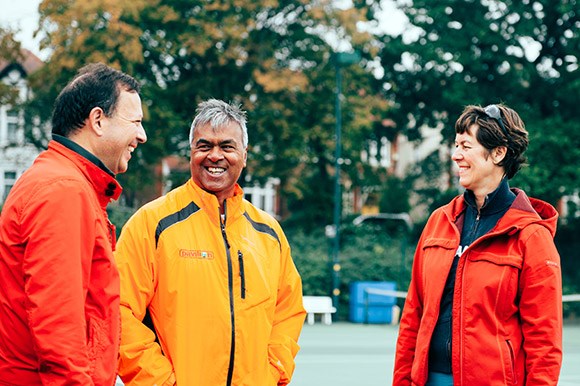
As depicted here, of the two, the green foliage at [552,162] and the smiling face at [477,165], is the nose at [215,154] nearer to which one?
the smiling face at [477,165]

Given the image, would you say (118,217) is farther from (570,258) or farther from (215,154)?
(215,154)

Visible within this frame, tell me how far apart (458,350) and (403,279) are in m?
22.9

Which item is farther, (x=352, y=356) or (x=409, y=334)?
(x=352, y=356)

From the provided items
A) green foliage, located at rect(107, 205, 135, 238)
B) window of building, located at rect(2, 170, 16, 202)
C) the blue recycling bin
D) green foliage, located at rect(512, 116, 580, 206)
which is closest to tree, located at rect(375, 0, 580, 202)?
green foliage, located at rect(512, 116, 580, 206)

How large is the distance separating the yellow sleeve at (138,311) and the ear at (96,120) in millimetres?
966

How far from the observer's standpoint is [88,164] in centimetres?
338

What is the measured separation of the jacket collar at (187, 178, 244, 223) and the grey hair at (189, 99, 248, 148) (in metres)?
0.26

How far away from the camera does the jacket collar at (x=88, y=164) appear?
3367 mm

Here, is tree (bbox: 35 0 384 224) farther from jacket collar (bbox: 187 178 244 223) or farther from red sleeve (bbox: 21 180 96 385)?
red sleeve (bbox: 21 180 96 385)

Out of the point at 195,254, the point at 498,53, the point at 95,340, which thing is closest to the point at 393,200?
the point at 498,53

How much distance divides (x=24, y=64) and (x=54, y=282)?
4760cm

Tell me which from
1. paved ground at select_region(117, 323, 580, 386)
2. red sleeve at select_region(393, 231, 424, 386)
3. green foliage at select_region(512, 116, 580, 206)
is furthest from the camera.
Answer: green foliage at select_region(512, 116, 580, 206)

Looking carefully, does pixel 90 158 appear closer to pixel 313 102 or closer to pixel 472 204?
pixel 472 204

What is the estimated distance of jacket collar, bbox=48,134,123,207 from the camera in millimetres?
3367
